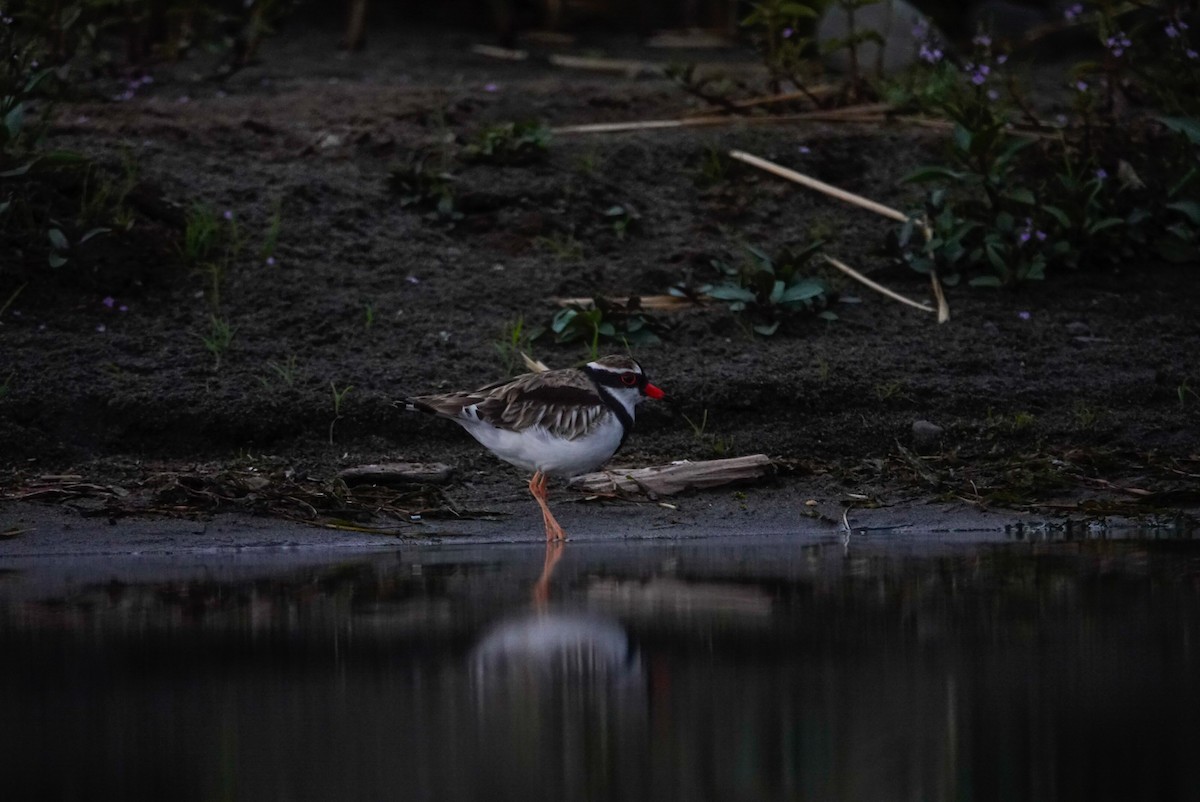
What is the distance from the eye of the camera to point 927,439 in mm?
8570

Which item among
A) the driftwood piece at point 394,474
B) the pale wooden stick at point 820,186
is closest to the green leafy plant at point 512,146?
the pale wooden stick at point 820,186

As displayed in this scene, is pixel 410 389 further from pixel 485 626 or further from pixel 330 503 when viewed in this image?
pixel 485 626

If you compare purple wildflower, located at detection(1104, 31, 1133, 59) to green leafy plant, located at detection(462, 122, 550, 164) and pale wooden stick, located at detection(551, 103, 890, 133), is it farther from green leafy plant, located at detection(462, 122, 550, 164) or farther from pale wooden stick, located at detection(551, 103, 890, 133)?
green leafy plant, located at detection(462, 122, 550, 164)

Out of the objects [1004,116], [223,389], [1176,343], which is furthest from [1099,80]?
[223,389]

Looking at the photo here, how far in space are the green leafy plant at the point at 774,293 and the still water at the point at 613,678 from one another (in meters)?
2.89

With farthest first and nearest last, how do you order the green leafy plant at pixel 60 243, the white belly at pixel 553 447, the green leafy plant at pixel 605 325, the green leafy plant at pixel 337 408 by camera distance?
the green leafy plant at pixel 60 243 < the green leafy plant at pixel 605 325 < the green leafy plant at pixel 337 408 < the white belly at pixel 553 447

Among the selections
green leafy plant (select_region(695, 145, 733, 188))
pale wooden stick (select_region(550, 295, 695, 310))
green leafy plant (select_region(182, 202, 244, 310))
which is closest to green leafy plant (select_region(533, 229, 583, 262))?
pale wooden stick (select_region(550, 295, 695, 310))

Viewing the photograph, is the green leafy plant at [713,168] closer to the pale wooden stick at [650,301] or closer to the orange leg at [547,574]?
the pale wooden stick at [650,301]

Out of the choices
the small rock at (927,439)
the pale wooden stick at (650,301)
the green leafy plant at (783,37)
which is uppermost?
the green leafy plant at (783,37)

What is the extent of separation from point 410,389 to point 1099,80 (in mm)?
7179

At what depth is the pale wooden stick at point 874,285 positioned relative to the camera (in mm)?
9961

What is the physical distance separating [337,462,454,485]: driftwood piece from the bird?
28cm

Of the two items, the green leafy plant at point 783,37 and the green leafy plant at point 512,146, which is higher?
the green leafy plant at point 783,37

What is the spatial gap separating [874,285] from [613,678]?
5706 millimetres
